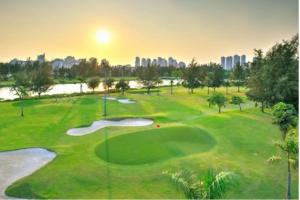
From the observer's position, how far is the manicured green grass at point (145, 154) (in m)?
6.93

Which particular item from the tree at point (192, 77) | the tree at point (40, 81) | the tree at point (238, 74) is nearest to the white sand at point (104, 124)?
the tree at point (40, 81)

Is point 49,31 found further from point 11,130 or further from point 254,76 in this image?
point 254,76

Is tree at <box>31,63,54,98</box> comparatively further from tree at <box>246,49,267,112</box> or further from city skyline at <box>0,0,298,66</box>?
city skyline at <box>0,0,298,66</box>

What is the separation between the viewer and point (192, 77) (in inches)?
1206

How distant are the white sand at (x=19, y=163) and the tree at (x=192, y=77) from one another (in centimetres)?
2176

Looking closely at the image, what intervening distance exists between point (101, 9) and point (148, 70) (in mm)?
25283

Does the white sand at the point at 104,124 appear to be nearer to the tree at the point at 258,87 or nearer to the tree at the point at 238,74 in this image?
the tree at the point at 258,87

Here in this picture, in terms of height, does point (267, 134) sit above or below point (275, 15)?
below

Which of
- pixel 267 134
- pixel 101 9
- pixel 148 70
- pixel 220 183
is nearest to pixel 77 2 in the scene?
pixel 101 9

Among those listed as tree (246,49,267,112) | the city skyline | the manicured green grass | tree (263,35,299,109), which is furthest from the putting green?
tree (246,49,267,112)

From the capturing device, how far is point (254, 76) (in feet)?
59.4

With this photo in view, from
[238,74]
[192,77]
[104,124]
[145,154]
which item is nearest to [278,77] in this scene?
[104,124]

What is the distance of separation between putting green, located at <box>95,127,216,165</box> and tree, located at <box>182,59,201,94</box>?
18.5 metres

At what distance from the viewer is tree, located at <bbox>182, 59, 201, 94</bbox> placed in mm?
30522
